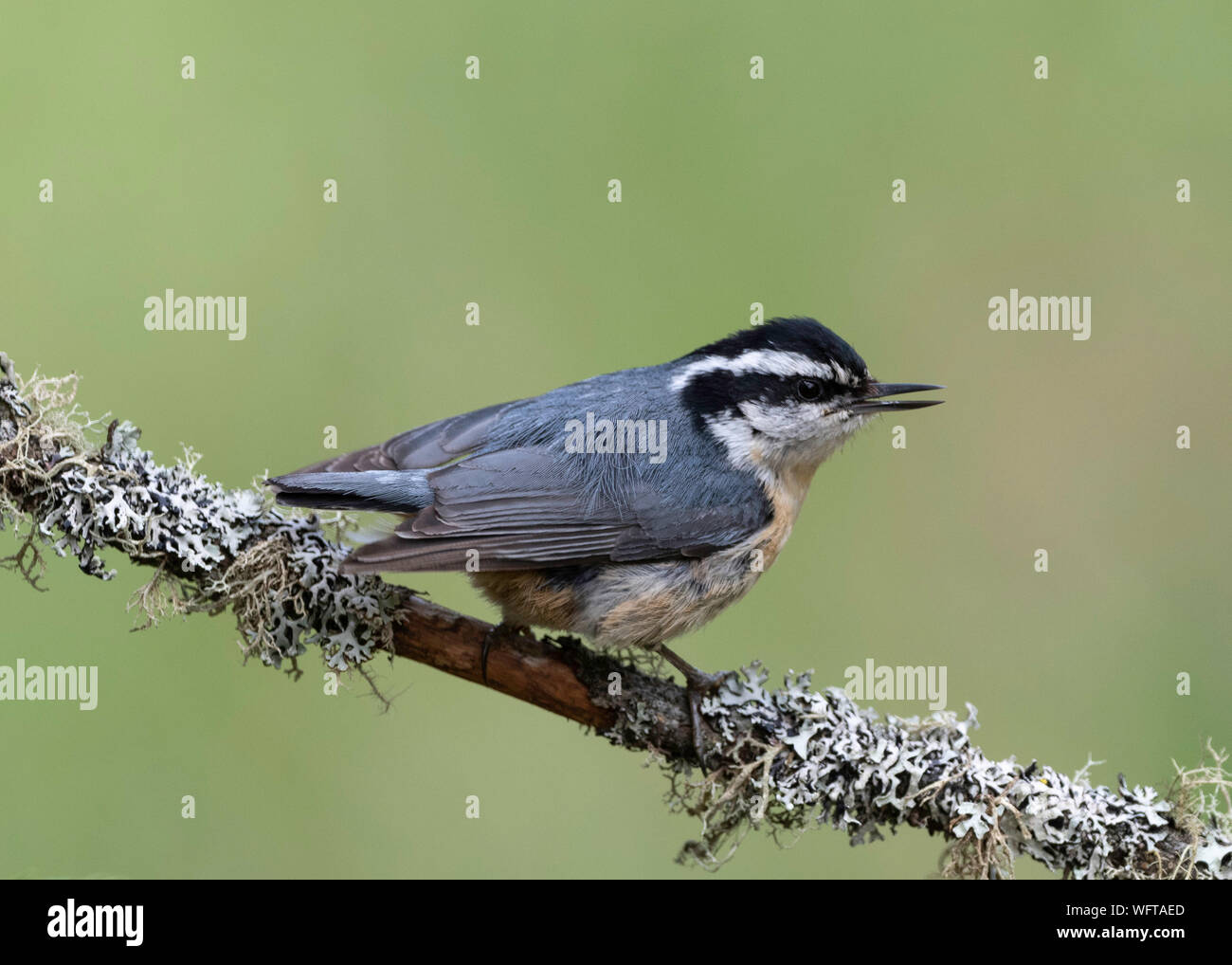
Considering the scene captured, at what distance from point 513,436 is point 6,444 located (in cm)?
116

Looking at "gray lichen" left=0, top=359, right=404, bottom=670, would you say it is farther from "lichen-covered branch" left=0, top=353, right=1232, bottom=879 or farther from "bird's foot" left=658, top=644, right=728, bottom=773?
"bird's foot" left=658, top=644, right=728, bottom=773

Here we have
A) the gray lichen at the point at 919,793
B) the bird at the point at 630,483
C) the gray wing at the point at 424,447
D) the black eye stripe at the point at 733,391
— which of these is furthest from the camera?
the black eye stripe at the point at 733,391

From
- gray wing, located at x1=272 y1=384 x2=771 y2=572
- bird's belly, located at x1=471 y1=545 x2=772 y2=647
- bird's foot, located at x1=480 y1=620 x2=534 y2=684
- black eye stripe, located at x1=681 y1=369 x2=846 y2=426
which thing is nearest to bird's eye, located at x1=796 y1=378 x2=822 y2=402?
black eye stripe, located at x1=681 y1=369 x2=846 y2=426

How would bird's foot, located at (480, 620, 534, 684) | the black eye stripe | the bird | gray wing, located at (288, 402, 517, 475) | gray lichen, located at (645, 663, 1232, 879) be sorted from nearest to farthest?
gray lichen, located at (645, 663, 1232, 879) < bird's foot, located at (480, 620, 534, 684) < the bird < gray wing, located at (288, 402, 517, 475) < the black eye stripe

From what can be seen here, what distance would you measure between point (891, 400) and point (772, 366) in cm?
34

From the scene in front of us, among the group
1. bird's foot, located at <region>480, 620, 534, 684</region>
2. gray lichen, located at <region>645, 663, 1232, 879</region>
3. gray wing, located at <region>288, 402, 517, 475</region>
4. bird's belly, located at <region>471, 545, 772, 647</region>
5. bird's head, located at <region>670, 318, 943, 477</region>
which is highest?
bird's head, located at <region>670, 318, 943, 477</region>

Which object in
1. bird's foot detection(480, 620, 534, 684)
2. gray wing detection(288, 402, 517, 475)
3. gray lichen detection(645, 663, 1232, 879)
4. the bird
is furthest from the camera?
gray wing detection(288, 402, 517, 475)

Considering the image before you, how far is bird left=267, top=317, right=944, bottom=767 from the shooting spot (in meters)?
2.67

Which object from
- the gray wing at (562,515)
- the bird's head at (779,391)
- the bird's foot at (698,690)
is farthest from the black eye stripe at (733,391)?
the bird's foot at (698,690)

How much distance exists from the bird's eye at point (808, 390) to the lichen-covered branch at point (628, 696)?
0.78 m

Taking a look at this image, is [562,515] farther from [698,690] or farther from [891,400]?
[891,400]

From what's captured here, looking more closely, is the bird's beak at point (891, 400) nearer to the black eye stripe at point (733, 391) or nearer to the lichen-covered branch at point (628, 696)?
the black eye stripe at point (733, 391)

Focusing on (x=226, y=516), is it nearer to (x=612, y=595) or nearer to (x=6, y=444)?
(x=6, y=444)

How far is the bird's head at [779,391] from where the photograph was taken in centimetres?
299
